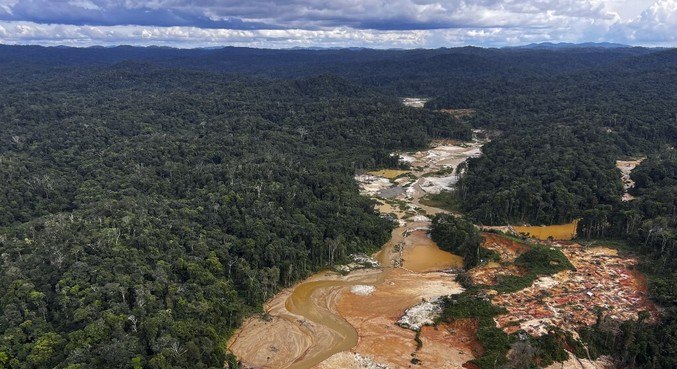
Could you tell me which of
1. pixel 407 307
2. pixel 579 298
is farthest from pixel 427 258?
pixel 579 298

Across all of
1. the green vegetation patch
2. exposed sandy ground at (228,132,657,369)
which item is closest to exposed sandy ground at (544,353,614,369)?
exposed sandy ground at (228,132,657,369)

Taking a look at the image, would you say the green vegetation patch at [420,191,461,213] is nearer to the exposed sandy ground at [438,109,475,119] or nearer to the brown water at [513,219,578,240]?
the brown water at [513,219,578,240]

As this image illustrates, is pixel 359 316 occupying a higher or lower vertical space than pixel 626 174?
lower

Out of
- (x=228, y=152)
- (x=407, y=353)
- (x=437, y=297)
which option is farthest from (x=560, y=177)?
(x=228, y=152)

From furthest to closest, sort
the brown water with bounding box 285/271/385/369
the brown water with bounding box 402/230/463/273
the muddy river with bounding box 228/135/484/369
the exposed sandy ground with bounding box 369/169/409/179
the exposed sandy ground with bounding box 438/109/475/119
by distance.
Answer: the exposed sandy ground with bounding box 438/109/475/119 → the exposed sandy ground with bounding box 369/169/409/179 → the brown water with bounding box 402/230/463/273 → the brown water with bounding box 285/271/385/369 → the muddy river with bounding box 228/135/484/369

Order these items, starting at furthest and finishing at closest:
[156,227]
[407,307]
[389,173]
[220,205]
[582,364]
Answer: [389,173]
[220,205]
[156,227]
[407,307]
[582,364]

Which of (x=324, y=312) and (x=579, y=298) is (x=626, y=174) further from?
(x=324, y=312)
